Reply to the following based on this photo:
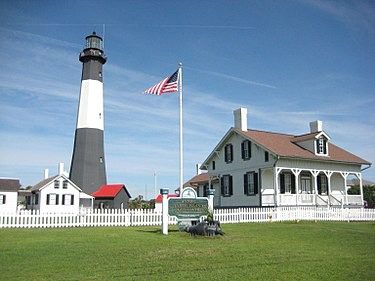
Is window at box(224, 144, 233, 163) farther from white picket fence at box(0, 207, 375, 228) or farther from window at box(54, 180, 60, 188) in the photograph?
window at box(54, 180, 60, 188)

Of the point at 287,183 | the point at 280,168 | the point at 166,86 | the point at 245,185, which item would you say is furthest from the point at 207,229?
the point at 287,183

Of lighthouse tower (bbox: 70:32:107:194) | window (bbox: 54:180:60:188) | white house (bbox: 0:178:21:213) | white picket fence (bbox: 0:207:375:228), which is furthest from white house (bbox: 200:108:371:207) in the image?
white house (bbox: 0:178:21:213)

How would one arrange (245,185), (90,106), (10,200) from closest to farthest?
(245,185), (90,106), (10,200)

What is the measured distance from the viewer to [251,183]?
99.3ft

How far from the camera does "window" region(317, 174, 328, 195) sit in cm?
3177

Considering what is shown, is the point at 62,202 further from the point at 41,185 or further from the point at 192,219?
the point at 192,219

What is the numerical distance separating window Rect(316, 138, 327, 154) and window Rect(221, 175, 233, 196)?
7060mm

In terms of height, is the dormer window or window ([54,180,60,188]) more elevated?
the dormer window

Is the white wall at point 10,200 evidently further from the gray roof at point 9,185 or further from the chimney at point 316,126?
the chimney at point 316,126

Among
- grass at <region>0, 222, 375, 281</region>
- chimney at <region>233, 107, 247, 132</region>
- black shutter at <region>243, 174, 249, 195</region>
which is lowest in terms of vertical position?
grass at <region>0, 222, 375, 281</region>

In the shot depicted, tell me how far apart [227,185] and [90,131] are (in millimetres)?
15580

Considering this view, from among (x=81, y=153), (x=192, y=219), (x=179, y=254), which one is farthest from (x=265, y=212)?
(x=81, y=153)

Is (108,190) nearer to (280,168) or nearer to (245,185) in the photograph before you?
(245,185)

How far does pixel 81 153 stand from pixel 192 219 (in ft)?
Result: 87.5
